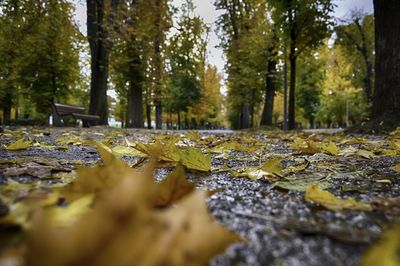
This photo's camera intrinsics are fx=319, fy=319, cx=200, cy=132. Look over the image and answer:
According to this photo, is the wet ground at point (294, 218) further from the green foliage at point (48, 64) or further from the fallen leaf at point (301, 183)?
the green foliage at point (48, 64)

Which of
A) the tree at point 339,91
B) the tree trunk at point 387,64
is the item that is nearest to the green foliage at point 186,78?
the tree at point 339,91

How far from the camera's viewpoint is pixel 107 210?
1.20 feet

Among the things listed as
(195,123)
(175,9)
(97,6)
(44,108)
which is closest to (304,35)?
(97,6)

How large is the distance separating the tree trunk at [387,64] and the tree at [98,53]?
7516 millimetres

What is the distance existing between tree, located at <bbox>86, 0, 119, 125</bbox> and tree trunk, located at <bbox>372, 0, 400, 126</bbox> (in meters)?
7.52

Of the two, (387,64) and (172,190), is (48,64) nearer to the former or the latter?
(387,64)

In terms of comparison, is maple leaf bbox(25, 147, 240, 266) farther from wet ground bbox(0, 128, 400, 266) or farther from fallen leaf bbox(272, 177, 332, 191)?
fallen leaf bbox(272, 177, 332, 191)

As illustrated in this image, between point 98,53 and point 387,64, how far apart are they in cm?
819

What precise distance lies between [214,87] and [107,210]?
29943 millimetres

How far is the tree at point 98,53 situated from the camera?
10.0 meters

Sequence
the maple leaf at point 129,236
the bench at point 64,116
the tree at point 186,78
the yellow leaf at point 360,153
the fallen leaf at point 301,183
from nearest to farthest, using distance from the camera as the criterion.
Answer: the maple leaf at point 129,236
the fallen leaf at point 301,183
the yellow leaf at point 360,153
the bench at point 64,116
the tree at point 186,78

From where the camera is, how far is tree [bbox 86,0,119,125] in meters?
10.0

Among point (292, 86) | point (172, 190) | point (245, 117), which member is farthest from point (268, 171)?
point (245, 117)

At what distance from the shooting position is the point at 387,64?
519cm
